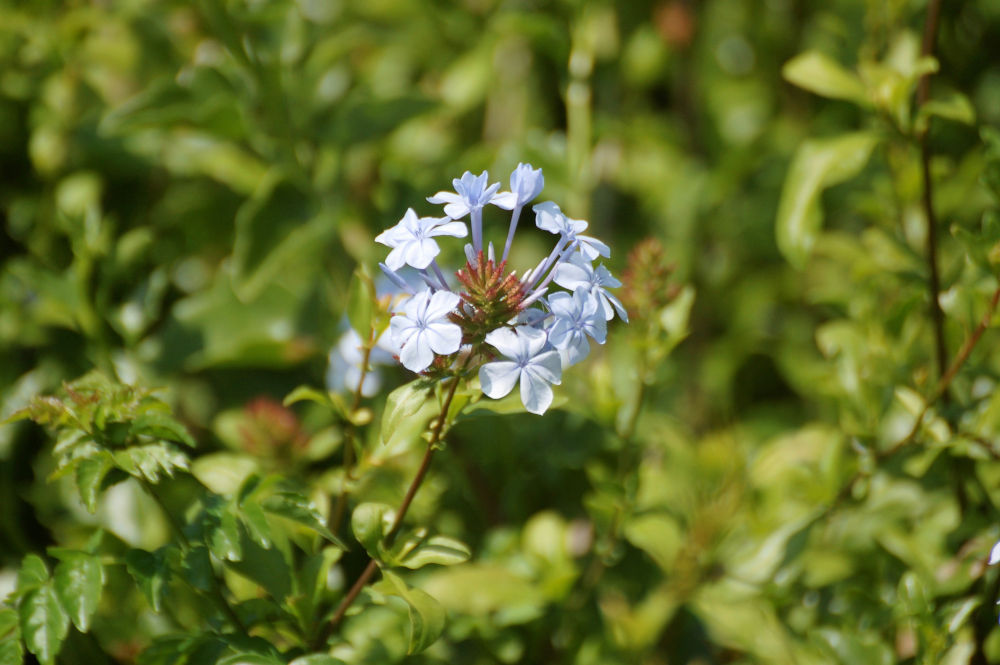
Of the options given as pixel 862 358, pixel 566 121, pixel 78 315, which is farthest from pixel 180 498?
pixel 566 121

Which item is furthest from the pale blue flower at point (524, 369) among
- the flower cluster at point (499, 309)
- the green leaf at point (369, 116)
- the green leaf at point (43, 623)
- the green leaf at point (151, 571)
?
the green leaf at point (369, 116)

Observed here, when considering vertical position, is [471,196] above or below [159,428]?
above

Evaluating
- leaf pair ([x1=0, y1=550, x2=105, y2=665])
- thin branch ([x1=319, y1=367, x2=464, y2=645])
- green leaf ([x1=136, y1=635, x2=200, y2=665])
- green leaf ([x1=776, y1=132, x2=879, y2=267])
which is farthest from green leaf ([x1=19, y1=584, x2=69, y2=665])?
green leaf ([x1=776, y1=132, x2=879, y2=267])

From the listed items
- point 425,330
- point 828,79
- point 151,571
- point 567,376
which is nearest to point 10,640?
point 151,571

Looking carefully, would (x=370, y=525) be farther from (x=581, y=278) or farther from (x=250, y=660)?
(x=581, y=278)

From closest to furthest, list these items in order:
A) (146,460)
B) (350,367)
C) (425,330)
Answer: (425,330), (146,460), (350,367)

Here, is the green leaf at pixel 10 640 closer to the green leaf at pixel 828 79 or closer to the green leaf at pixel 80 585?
the green leaf at pixel 80 585

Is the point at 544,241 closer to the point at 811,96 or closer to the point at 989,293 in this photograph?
the point at 811,96
